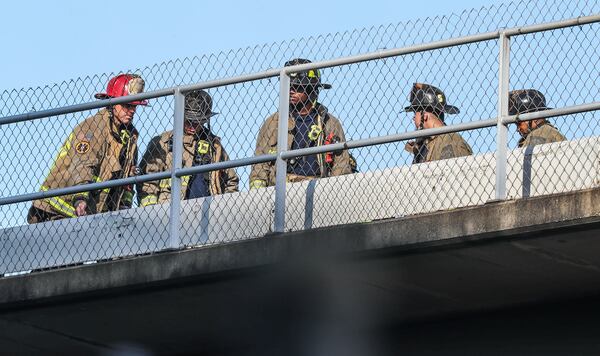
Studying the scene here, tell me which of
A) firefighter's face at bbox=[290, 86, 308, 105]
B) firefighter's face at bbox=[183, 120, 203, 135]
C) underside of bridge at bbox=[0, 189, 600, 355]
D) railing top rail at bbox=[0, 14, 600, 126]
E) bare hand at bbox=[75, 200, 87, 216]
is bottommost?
underside of bridge at bbox=[0, 189, 600, 355]

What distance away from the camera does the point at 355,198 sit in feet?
38.6

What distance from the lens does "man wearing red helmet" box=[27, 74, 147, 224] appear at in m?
13.3

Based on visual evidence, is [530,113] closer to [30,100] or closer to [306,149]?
[306,149]

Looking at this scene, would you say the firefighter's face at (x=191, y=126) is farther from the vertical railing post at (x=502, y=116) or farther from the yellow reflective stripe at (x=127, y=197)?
the vertical railing post at (x=502, y=116)

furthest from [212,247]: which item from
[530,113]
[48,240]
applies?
[530,113]

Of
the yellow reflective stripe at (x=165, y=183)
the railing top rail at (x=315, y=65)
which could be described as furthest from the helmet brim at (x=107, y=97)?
the yellow reflective stripe at (x=165, y=183)

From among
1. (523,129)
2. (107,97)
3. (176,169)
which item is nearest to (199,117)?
(176,169)

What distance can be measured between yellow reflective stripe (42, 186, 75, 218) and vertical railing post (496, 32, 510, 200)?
400 centimetres

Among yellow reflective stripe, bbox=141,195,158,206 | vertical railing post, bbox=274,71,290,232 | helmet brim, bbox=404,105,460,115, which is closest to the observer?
helmet brim, bbox=404,105,460,115

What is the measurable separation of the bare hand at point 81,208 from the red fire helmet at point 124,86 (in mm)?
977

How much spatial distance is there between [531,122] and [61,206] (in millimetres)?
4128

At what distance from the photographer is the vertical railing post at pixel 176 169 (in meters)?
12.5

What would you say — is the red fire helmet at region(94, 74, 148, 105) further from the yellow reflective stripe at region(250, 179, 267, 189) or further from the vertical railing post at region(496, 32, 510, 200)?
the vertical railing post at region(496, 32, 510, 200)

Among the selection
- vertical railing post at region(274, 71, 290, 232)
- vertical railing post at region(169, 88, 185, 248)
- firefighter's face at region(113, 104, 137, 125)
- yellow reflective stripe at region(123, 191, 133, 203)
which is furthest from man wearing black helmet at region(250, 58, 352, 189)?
firefighter's face at region(113, 104, 137, 125)
